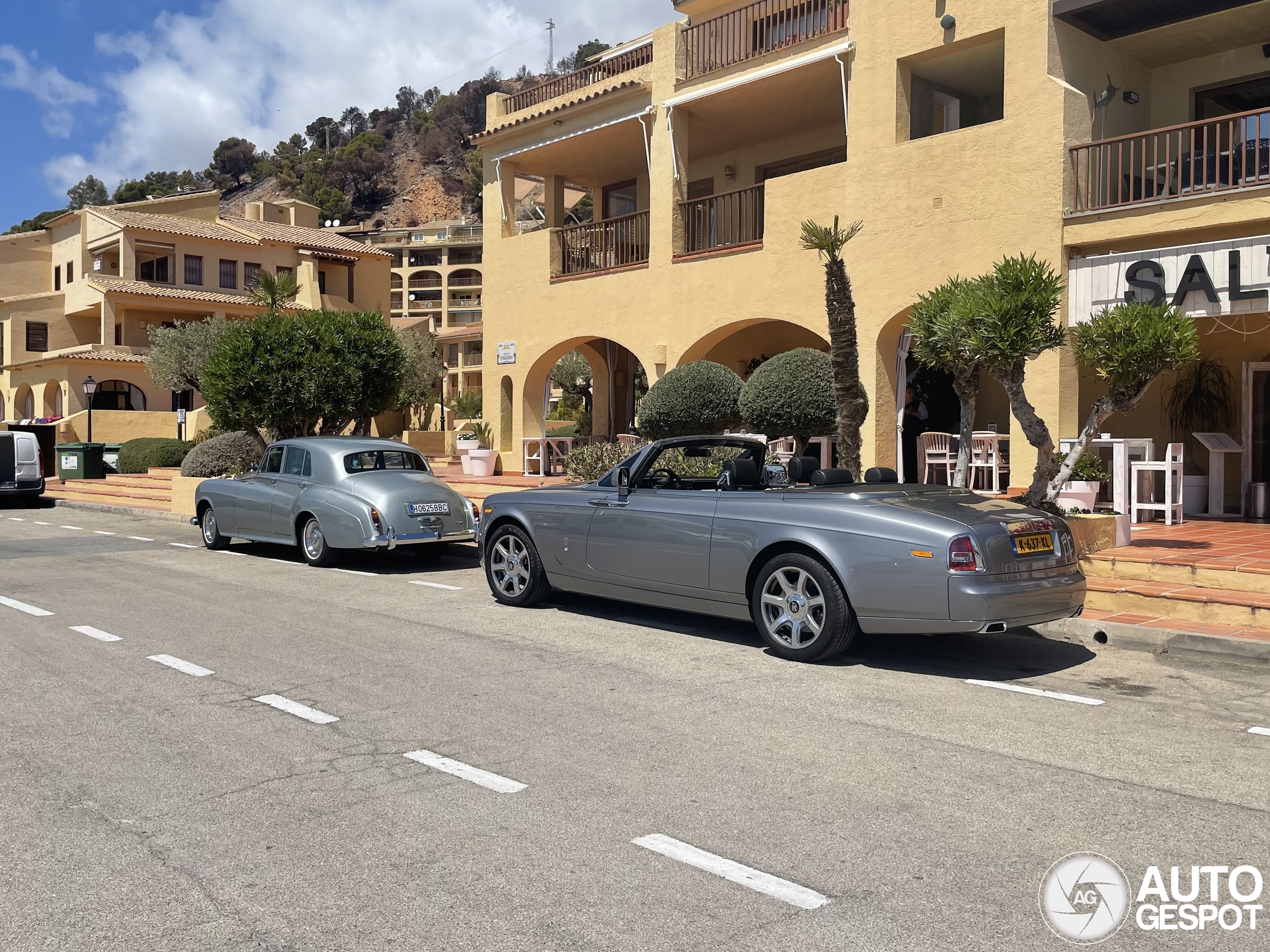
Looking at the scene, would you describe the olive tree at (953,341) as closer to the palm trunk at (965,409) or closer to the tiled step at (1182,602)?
the palm trunk at (965,409)

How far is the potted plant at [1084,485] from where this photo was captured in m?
12.4

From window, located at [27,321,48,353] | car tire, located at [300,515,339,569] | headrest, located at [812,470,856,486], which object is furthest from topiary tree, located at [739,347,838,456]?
window, located at [27,321,48,353]

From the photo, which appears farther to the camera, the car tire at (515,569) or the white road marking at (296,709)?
the car tire at (515,569)

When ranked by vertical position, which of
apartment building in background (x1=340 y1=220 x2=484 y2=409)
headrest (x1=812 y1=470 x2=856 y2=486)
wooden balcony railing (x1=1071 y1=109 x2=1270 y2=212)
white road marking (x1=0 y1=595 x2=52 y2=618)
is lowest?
white road marking (x1=0 y1=595 x2=52 y2=618)

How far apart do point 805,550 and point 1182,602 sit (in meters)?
3.34

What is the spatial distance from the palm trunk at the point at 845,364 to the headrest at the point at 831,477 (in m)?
4.10

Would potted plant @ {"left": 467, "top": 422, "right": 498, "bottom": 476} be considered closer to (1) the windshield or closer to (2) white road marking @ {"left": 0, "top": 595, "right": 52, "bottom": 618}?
(1) the windshield

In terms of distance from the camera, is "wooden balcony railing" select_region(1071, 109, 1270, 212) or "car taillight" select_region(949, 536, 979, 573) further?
"wooden balcony railing" select_region(1071, 109, 1270, 212)

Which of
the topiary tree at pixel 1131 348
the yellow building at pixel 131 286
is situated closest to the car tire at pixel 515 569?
the topiary tree at pixel 1131 348

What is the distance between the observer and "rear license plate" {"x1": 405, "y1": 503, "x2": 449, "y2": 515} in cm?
1229

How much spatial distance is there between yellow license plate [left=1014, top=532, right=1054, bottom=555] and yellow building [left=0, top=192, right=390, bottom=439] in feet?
131

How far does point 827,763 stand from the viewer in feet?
16.8

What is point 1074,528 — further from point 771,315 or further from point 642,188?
point 642,188

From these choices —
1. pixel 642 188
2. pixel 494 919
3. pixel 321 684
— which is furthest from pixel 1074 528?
pixel 642 188
